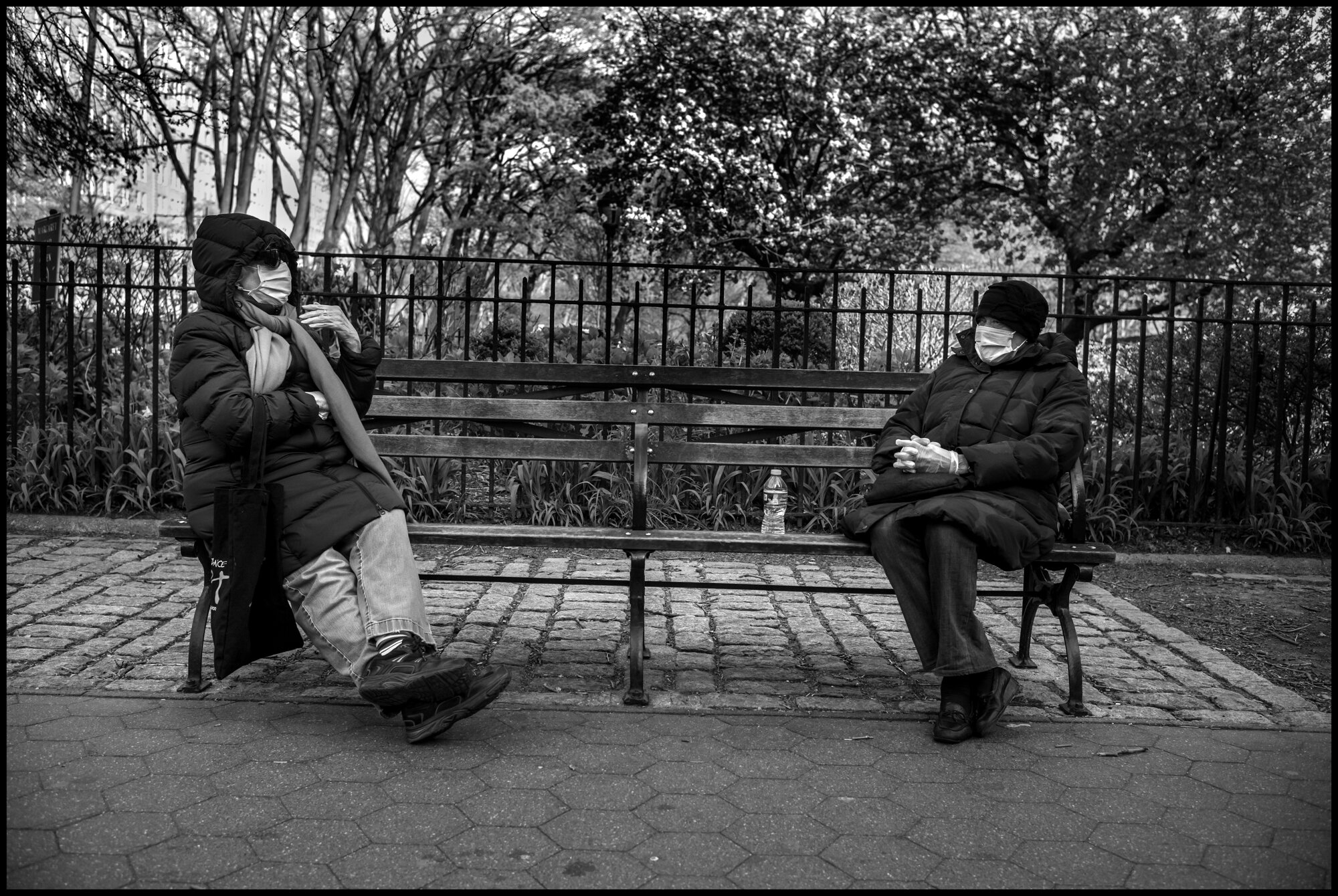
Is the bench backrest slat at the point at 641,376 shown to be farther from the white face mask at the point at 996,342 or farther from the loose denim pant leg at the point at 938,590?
the loose denim pant leg at the point at 938,590

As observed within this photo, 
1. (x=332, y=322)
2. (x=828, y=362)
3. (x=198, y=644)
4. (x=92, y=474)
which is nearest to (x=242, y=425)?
(x=332, y=322)

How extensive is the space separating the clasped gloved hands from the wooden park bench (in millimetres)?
338

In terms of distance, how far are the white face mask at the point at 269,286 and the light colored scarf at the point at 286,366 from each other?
0.03 metres

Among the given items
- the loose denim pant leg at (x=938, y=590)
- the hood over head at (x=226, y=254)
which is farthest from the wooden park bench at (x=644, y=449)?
the hood over head at (x=226, y=254)

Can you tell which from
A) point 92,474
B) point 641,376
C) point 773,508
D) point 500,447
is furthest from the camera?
point 92,474

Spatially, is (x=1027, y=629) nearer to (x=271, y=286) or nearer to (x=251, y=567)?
(x=251, y=567)

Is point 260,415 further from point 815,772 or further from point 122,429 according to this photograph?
point 122,429

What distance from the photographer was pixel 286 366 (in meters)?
3.79

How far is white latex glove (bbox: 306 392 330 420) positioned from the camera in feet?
12.4

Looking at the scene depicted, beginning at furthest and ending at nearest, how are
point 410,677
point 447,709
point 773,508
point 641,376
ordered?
point 773,508, point 641,376, point 447,709, point 410,677

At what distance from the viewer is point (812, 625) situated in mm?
5074

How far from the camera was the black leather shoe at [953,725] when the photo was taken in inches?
142

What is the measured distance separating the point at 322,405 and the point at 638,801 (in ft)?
5.49

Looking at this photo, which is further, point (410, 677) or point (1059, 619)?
point (1059, 619)
